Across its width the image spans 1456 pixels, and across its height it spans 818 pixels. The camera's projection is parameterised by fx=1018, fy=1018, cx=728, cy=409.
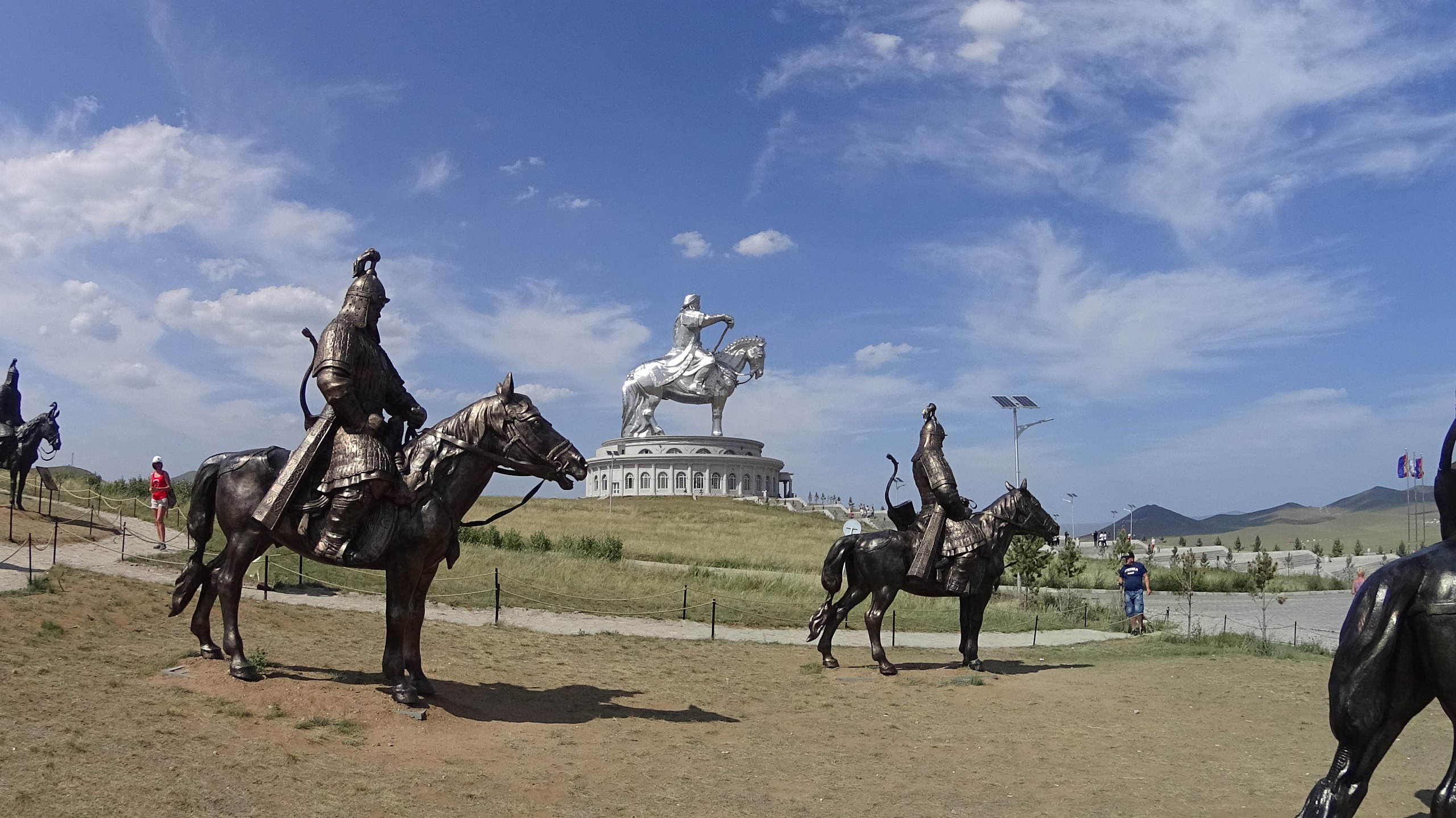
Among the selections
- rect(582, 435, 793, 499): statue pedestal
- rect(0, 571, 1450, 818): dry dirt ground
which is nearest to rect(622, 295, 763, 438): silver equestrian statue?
rect(582, 435, 793, 499): statue pedestal

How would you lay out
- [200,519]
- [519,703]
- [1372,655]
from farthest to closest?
1. [519,703]
2. [200,519]
3. [1372,655]

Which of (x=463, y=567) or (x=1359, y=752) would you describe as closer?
(x=1359, y=752)

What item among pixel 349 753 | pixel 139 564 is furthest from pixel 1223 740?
pixel 139 564

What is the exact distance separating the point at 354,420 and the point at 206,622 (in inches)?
115

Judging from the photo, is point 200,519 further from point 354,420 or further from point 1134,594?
point 1134,594

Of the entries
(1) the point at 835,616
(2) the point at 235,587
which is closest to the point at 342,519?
(2) the point at 235,587

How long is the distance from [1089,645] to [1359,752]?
55.7 ft

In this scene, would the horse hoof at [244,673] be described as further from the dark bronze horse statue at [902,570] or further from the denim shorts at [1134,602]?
the denim shorts at [1134,602]

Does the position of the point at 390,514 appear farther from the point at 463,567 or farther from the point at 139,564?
the point at 463,567

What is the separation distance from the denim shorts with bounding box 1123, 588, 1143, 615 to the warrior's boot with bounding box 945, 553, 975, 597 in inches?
398

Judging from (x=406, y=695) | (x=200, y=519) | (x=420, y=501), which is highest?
(x=420, y=501)

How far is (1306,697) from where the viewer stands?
13414 mm

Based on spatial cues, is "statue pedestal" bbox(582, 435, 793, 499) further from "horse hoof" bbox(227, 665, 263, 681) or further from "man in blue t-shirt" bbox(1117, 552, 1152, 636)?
"horse hoof" bbox(227, 665, 263, 681)

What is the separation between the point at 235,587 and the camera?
995 cm
